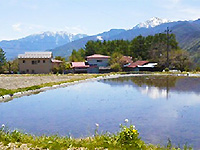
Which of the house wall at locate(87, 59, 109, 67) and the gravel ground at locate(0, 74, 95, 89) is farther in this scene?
the house wall at locate(87, 59, 109, 67)

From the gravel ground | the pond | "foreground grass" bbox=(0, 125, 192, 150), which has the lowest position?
the pond

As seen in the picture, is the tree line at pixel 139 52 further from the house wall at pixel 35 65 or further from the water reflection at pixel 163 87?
the water reflection at pixel 163 87

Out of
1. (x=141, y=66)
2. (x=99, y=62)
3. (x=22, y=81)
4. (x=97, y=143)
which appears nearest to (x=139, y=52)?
(x=141, y=66)

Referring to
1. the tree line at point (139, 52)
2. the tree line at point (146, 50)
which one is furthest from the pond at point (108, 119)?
the tree line at point (146, 50)

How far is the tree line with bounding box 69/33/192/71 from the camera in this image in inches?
1803

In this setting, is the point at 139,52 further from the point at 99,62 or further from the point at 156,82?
the point at 156,82

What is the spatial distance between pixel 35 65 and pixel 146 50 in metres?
26.9

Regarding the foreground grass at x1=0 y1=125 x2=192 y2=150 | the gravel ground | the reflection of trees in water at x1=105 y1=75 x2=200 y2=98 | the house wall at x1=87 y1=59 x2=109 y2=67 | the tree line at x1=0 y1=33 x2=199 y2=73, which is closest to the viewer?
the foreground grass at x1=0 y1=125 x2=192 y2=150

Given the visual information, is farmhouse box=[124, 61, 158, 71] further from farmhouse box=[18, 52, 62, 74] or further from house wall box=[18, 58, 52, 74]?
house wall box=[18, 58, 52, 74]

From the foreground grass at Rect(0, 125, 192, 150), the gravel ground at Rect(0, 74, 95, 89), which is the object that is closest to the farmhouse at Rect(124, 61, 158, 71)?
the gravel ground at Rect(0, 74, 95, 89)

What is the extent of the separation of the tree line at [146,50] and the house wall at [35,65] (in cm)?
1241

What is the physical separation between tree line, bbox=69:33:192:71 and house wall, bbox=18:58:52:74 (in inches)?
489

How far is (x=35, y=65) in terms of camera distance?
48438mm

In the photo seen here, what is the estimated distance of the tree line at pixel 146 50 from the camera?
45794mm
